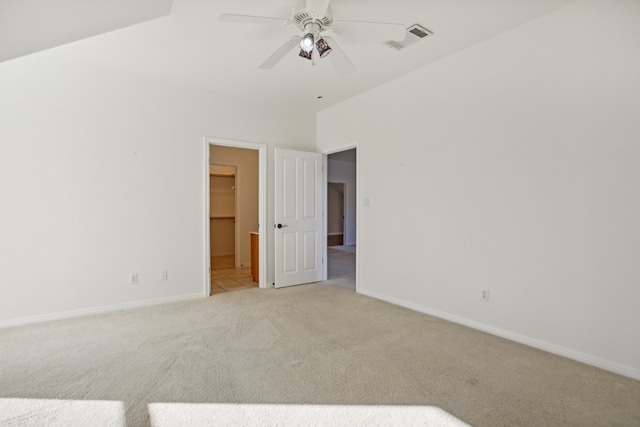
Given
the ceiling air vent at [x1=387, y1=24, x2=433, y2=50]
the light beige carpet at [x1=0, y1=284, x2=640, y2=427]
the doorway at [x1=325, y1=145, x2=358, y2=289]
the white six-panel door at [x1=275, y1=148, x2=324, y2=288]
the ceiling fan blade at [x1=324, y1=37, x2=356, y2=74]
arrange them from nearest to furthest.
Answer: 1. the light beige carpet at [x1=0, y1=284, x2=640, y2=427]
2. the ceiling fan blade at [x1=324, y1=37, x2=356, y2=74]
3. the ceiling air vent at [x1=387, y1=24, x2=433, y2=50]
4. the white six-panel door at [x1=275, y1=148, x2=324, y2=288]
5. the doorway at [x1=325, y1=145, x2=358, y2=289]

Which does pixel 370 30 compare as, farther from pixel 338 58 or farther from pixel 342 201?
pixel 342 201

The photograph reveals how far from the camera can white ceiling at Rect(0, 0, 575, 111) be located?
2438mm

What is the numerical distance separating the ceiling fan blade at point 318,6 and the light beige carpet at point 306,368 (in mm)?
2586

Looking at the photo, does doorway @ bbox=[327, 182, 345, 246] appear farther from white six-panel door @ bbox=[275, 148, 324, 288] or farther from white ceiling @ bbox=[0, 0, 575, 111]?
white ceiling @ bbox=[0, 0, 575, 111]

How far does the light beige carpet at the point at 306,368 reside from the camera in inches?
77.4

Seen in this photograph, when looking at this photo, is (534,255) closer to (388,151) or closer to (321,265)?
(388,151)

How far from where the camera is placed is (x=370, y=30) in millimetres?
2492

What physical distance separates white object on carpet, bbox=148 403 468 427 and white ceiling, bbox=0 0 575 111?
8.07ft

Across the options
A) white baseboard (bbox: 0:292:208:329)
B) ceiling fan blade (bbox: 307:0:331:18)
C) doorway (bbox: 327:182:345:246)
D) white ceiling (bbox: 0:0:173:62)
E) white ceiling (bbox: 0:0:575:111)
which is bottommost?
white baseboard (bbox: 0:292:208:329)

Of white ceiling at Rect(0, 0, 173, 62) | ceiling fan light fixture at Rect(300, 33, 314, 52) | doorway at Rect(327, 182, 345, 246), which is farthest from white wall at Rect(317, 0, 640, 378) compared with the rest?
doorway at Rect(327, 182, 345, 246)

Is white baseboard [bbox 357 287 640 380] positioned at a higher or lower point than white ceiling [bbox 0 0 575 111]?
lower

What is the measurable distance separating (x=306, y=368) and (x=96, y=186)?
306cm

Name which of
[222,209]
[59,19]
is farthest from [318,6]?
[222,209]

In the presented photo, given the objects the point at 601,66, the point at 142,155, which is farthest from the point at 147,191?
the point at 601,66
